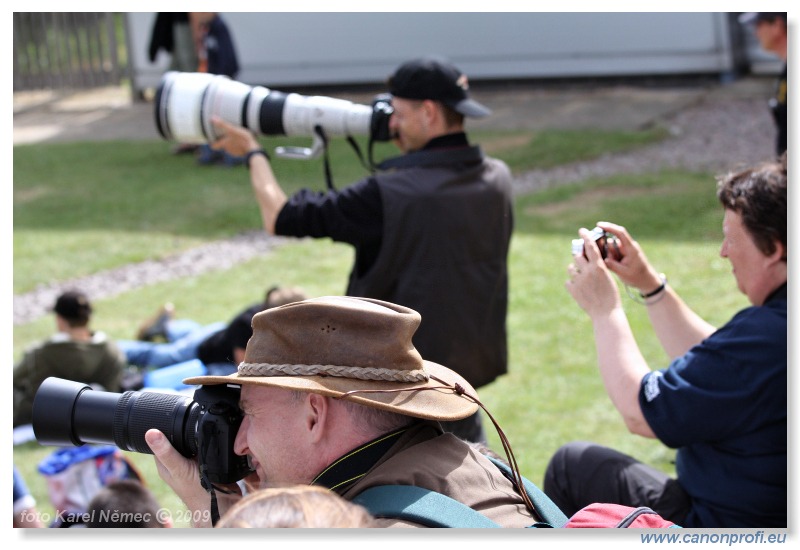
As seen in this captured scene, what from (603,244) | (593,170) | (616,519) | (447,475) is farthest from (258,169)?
(593,170)

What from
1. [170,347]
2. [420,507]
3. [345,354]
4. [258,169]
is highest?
[258,169]

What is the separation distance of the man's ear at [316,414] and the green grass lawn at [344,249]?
1489mm

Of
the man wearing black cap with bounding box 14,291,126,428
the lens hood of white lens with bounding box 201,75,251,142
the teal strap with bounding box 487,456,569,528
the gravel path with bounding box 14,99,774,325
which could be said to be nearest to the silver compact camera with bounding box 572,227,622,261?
the teal strap with bounding box 487,456,569,528

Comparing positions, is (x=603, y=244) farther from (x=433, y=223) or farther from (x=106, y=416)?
(x=106, y=416)

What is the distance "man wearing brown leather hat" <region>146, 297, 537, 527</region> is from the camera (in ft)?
5.80

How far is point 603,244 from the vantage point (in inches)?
101

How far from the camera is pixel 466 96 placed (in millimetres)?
3297

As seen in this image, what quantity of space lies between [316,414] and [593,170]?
5.68m

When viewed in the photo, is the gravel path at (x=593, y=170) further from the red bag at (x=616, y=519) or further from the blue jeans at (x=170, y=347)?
the red bag at (x=616, y=519)

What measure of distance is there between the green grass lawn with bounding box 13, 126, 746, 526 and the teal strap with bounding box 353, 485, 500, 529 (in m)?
1.47

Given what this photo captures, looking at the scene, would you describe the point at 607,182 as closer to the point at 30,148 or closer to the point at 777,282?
the point at 777,282
